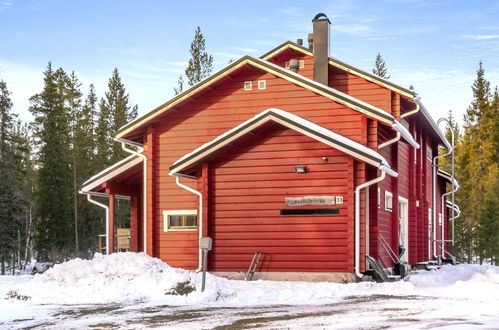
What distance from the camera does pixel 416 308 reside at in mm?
12734

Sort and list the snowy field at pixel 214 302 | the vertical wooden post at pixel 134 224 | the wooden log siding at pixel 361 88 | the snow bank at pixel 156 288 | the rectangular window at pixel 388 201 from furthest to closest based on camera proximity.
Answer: the vertical wooden post at pixel 134 224
the wooden log siding at pixel 361 88
the rectangular window at pixel 388 201
the snow bank at pixel 156 288
the snowy field at pixel 214 302

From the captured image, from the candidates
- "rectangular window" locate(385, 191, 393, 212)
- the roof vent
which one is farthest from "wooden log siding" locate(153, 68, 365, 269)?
"rectangular window" locate(385, 191, 393, 212)

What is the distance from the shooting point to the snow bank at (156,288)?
14906mm

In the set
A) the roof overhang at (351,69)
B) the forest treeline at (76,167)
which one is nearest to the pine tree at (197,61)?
the forest treeline at (76,167)

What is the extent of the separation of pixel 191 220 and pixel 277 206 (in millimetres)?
3458

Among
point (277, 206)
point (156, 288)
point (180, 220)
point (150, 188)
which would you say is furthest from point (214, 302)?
point (150, 188)

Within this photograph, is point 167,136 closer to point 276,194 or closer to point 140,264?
point 276,194

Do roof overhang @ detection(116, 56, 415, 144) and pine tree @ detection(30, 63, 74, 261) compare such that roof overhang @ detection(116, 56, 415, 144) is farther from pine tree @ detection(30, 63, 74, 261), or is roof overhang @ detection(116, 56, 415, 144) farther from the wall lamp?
pine tree @ detection(30, 63, 74, 261)

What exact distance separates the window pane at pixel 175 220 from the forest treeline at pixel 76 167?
76.3 feet

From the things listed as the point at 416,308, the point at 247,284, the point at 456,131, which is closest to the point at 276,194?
Answer: the point at 247,284

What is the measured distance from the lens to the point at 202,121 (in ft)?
70.5

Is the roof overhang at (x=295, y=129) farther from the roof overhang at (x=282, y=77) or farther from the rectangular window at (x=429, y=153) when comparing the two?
the rectangular window at (x=429, y=153)

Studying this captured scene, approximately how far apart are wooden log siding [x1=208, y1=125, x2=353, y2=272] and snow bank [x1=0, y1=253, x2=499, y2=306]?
5.38 feet

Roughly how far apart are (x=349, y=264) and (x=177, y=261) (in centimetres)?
583
